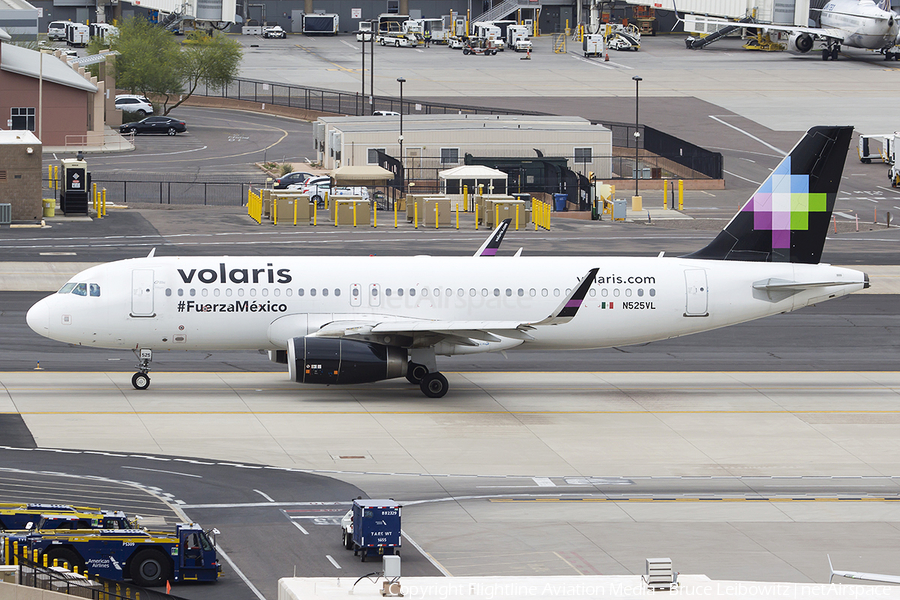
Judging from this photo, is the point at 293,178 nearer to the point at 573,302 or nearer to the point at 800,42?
the point at 573,302

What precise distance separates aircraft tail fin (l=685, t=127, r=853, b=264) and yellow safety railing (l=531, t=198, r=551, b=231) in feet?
119

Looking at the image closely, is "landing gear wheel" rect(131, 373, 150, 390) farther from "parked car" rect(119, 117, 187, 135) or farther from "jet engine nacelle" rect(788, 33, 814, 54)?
"jet engine nacelle" rect(788, 33, 814, 54)

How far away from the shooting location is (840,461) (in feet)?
125

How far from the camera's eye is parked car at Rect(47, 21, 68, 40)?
174 meters

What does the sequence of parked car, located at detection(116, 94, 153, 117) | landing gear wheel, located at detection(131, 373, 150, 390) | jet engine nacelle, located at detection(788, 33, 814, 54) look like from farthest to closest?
1. jet engine nacelle, located at detection(788, 33, 814, 54)
2. parked car, located at detection(116, 94, 153, 117)
3. landing gear wheel, located at detection(131, 373, 150, 390)

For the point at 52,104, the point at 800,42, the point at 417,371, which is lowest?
the point at 417,371

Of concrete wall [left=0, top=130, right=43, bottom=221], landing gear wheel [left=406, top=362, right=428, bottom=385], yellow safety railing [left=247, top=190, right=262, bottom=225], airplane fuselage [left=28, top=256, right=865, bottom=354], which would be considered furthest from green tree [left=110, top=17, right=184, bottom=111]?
landing gear wheel [left=406, top=362, right=428, bottom=385]

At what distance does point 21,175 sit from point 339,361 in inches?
1684

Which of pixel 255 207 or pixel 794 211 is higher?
pixel 794 211

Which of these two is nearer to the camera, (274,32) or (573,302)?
(573,302)

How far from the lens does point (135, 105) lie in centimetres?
12850

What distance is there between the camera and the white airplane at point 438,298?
4262cm

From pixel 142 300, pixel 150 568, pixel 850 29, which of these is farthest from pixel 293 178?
pixel 850 29

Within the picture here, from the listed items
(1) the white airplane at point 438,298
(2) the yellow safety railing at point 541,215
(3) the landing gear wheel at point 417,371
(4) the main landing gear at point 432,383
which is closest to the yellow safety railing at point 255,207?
(2) the yellow safety railing at point 541,215
